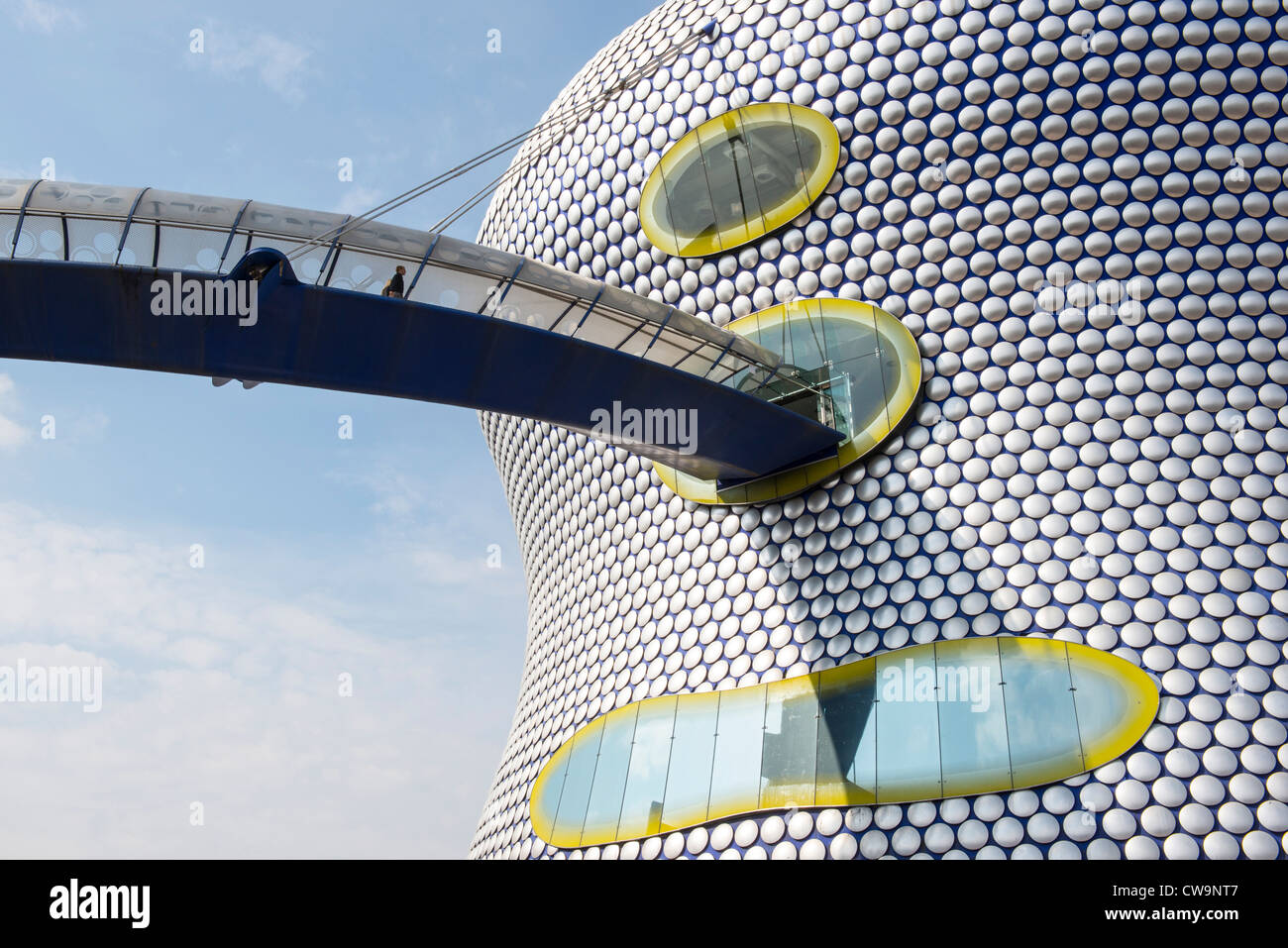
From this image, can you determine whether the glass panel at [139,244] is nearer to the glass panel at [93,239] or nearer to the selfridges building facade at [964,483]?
the glass panel at [93,239]

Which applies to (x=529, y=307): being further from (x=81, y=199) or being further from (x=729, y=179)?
(x=729, y=179)

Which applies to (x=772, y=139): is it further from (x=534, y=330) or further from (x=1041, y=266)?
(x=534, y=330)

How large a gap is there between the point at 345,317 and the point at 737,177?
19.6ft

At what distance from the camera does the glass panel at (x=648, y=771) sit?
12.6 m

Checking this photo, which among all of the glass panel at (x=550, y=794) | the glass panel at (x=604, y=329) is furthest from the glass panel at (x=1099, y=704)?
the glass panel at (x=550, y=794)

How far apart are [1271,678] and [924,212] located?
5.84 m

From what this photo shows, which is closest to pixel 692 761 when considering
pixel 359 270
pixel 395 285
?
pixel 395 285

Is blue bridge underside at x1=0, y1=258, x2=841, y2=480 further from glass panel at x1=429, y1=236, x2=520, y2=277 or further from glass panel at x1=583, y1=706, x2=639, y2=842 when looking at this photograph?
glass panel at x1=583, y1=706, x2=639, y2=842

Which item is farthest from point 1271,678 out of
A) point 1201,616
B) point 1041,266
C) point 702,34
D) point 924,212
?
point 702,34

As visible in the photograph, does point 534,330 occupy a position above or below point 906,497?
above

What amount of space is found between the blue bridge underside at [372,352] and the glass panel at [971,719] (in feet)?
9.34

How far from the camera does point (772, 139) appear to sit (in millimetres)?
14219

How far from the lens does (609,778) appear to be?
1316cm
